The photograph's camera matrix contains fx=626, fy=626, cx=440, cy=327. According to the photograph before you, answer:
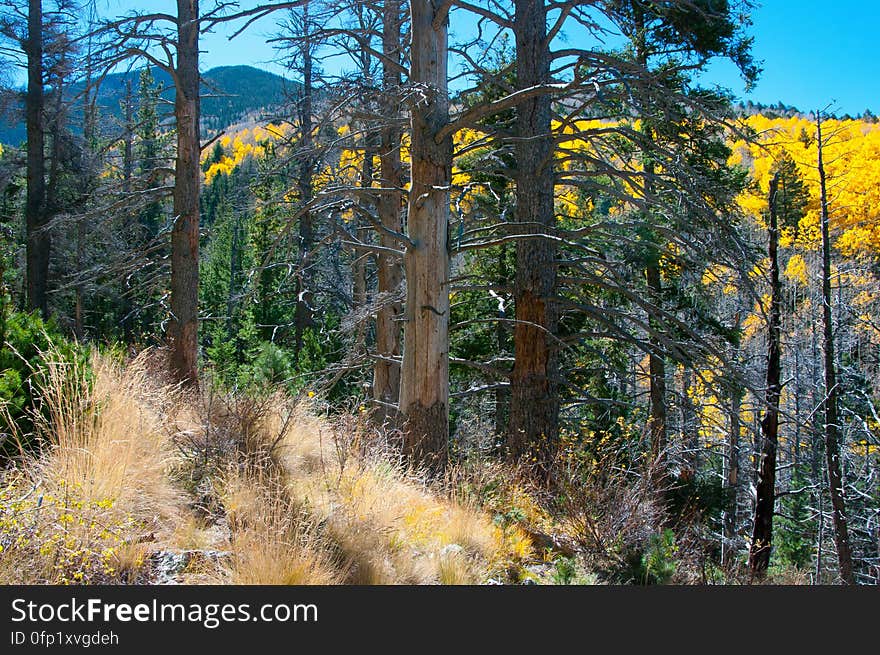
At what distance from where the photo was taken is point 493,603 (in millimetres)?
3574

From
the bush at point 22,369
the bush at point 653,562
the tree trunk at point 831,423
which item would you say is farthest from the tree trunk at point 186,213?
the tree trunk at point 831,423

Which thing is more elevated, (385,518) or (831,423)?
(385,518)

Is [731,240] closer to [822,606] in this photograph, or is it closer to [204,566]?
[822,606]

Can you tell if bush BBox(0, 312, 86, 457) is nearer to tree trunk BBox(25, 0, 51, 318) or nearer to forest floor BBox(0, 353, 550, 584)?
forest floor BBox(0, 353, 550, 584)

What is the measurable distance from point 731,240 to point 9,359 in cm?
663

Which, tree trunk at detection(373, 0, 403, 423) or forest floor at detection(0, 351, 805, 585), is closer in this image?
forest floor at detection(0, 351, 805, 585)

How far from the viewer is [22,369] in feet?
16.5

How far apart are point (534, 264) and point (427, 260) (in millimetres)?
2165

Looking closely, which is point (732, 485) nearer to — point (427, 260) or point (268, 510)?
point (427, 260)

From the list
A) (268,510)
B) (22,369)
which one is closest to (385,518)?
(268,510)

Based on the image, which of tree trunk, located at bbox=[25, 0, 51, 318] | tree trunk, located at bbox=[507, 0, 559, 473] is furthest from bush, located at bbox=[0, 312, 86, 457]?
tree trunk, located at bbox=[25, 0, 51, 318]

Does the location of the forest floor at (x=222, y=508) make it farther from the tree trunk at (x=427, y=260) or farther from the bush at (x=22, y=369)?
the tree trunk at (x=427, y=260)

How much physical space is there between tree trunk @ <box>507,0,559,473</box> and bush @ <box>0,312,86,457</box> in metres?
5.00

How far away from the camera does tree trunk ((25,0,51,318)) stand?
614 inches
